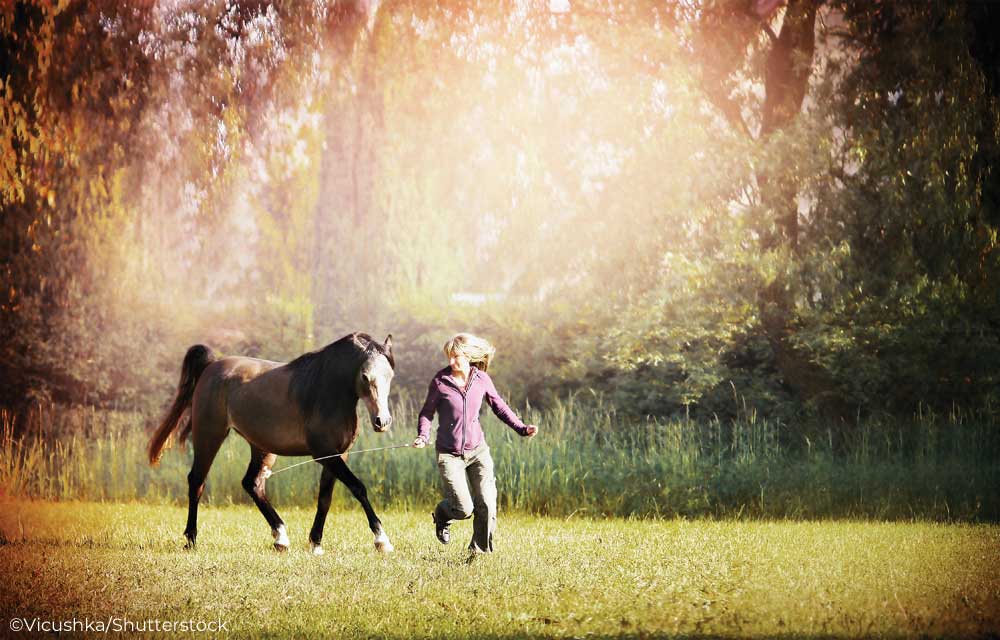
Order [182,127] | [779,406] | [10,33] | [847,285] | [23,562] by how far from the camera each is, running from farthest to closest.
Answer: [182,127]
[779,406]
[847,285]
[10,33]
[23,562]

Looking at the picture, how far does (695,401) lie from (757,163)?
3080 millimetres

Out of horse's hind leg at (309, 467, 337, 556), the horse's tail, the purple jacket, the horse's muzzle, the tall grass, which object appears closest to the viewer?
the horse's muzzle

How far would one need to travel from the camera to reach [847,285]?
12.2 meters

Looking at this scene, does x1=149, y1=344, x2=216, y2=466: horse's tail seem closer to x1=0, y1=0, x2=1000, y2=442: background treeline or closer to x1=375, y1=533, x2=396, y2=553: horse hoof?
x1=375, y1=533, x2=396, y2=553: horse hoof

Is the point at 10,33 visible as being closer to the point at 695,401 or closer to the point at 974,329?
the point at 695,401

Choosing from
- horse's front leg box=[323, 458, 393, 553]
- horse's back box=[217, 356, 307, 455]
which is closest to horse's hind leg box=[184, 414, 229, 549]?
horse's back box=[217, 356, 307, 455]

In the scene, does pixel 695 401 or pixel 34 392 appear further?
pixel 34 392

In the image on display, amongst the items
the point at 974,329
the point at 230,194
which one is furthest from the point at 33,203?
the point at 974,329

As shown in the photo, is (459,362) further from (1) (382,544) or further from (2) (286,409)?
(2) (286,409)

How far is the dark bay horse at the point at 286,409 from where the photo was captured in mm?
6742

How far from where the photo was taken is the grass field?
490 centimetres

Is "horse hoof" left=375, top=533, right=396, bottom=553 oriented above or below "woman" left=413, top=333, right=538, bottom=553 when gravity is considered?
below

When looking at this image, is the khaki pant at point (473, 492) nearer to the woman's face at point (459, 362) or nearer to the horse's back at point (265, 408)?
the woman's face at point (459, 362)

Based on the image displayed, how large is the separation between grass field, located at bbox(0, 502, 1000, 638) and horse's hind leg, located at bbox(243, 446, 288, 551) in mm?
206
